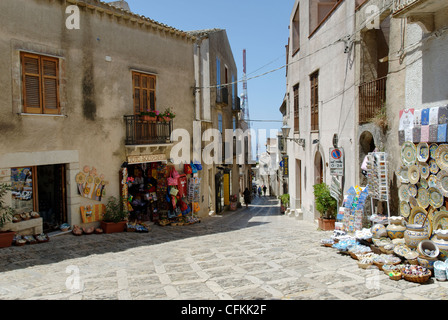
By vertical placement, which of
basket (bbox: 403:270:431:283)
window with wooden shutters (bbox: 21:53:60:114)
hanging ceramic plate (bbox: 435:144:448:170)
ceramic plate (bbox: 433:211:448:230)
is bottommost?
basket (bbox: 403:270:431:283)

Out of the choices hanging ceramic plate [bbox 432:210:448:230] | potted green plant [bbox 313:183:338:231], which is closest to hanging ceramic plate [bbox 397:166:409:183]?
hanging ceramic plate [bbox 432:210:448:230]

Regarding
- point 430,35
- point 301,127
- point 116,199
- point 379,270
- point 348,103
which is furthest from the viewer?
point 301,127

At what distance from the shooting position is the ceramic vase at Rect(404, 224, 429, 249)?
6.33m

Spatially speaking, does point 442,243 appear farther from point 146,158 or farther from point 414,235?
point 146,158

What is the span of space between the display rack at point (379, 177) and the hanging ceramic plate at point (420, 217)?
0.67 m

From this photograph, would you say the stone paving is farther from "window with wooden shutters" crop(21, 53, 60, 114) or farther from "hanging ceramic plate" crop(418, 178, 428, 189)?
"window with wooden shutters" crop(21, 53, 60, 114)

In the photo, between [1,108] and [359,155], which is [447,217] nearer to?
[359,155]

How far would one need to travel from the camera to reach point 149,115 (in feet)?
41.0

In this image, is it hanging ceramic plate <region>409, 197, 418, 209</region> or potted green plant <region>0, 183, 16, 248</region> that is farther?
potted green plant <region>0, 183, 16, 248</region>

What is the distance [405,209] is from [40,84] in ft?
31.4

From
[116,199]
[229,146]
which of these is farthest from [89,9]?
[229,146]

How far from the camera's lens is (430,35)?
705 cm

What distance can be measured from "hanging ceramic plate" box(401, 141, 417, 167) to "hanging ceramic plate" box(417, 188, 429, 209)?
595 millimetres

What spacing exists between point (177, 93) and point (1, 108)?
6602 millimetres
